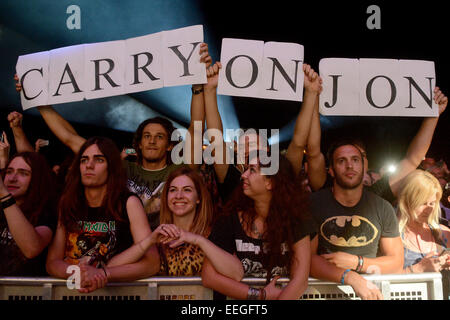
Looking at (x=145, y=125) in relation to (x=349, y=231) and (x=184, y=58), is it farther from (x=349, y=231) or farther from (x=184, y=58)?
(x=349, y=231)

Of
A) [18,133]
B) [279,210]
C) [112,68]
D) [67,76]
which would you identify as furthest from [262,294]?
[18,133]

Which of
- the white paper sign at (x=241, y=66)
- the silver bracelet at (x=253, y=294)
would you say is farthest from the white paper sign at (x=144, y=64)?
the silver bracelet at (x=253, y=294)

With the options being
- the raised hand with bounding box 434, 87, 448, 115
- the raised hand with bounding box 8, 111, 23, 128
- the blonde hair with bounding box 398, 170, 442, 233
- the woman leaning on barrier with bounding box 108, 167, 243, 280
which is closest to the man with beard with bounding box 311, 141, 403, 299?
the blonde hair with bounding box 398, 170, 442, 233

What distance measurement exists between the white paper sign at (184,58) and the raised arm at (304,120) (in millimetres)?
680

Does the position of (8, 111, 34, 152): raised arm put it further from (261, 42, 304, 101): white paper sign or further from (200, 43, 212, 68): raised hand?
Answer: (261, 42, 304, 101): white paper sign

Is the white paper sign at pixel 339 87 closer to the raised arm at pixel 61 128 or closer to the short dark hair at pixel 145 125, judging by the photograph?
the short dark hair at pixel 145 125

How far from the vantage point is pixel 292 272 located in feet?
7.40

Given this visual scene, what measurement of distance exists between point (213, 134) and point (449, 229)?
1.75m

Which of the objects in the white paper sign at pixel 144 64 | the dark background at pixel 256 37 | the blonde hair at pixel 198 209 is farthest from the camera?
the dark background at pixel 256 37

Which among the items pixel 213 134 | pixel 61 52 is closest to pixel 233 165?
pixel 213 134

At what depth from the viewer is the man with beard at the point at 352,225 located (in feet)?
7.96

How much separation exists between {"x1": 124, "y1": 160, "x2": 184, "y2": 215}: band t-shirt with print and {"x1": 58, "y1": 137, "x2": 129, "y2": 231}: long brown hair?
0.16m

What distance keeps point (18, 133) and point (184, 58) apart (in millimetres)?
1324
